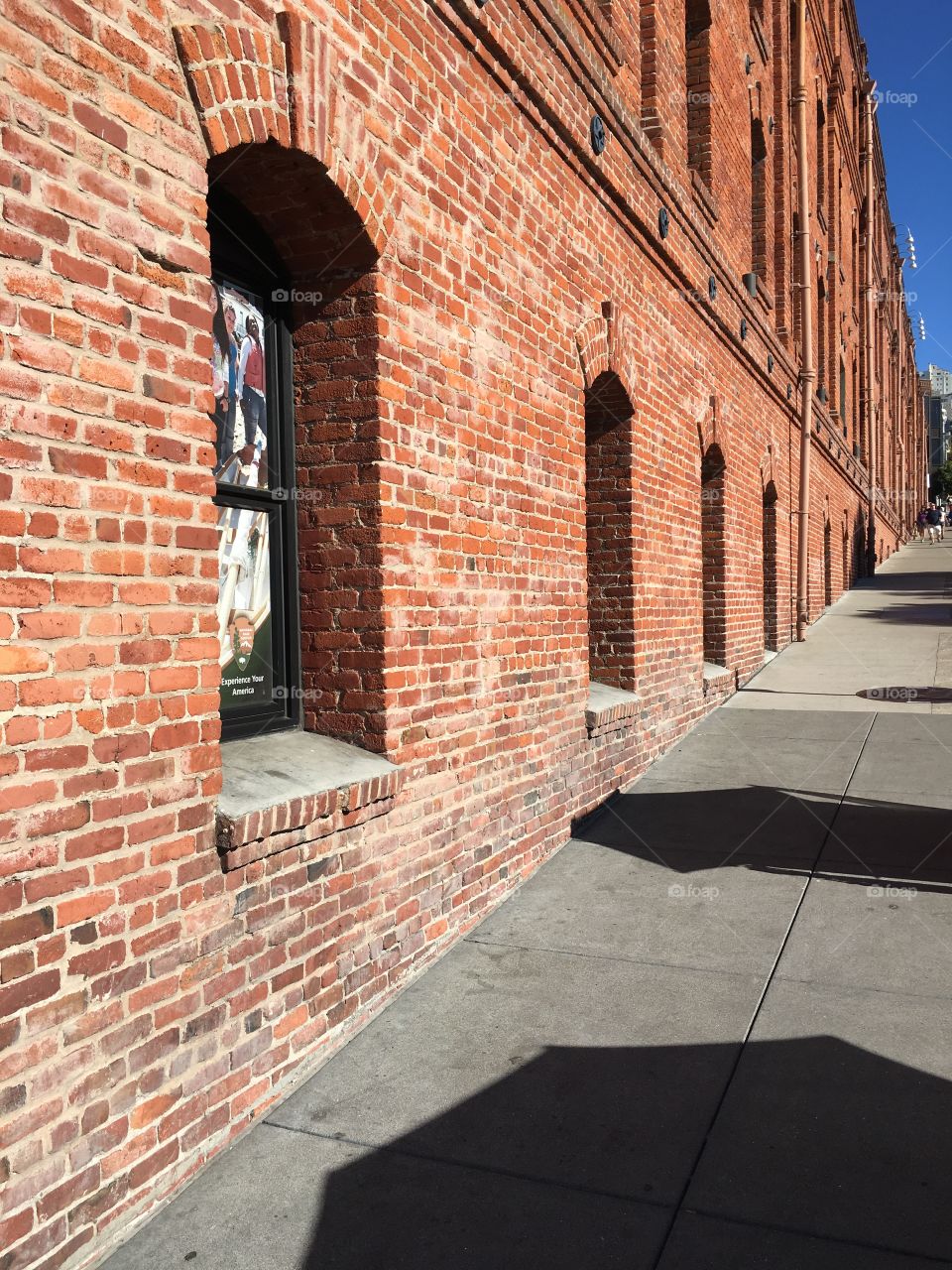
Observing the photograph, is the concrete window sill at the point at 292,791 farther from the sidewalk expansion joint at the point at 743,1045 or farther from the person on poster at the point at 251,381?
the sidewalk expansion joint at the point at 743,1045

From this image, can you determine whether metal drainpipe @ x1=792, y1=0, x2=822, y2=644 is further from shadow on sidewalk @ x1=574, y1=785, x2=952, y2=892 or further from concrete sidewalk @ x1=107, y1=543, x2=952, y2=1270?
concrete sidewalk @ x1=107, y1=543, x2=952, y2=1270

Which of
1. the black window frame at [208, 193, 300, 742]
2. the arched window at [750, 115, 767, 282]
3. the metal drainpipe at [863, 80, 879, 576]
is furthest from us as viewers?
the metal drainpipe at [863, 80, 879, 576]

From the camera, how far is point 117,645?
2686mm

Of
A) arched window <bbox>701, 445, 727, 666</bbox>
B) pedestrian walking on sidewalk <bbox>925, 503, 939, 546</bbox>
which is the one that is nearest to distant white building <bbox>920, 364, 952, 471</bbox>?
pedestrian walking on sidewalk <bbox>925, 503, 939, 546</bbox>

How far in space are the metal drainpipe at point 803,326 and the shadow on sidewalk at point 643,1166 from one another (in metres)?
10.6

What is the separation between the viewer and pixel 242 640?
3.90 metres

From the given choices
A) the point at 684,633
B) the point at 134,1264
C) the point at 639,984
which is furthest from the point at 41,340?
the point at 684,633

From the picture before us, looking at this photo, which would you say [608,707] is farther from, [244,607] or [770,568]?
[770,568]

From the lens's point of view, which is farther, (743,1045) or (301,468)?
(301,468)

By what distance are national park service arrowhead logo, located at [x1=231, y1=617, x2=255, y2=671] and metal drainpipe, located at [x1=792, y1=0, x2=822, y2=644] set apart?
10.6m

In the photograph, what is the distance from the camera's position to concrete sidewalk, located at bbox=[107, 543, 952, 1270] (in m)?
2.59

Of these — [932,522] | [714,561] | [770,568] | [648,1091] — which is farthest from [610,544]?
[932,522]

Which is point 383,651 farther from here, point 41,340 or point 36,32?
point 36,32

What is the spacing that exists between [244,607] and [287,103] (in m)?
1.76
